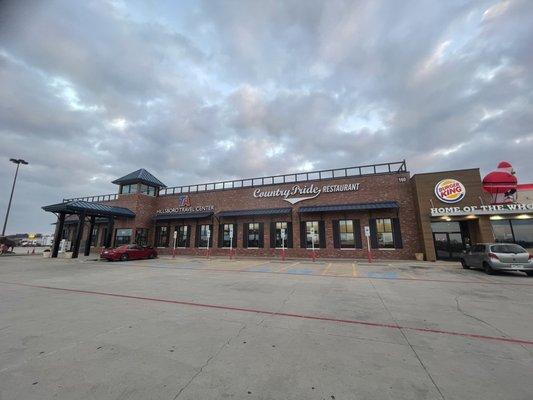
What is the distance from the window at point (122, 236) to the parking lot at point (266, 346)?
24.5m

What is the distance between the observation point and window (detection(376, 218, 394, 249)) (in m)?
22.1

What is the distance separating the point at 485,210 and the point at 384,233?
7223mm

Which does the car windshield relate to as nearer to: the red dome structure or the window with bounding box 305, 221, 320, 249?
the red dome structure

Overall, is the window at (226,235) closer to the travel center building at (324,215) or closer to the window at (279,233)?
the travel center building at (324,215)

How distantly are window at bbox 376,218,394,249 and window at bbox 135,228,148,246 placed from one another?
2752 centimetres

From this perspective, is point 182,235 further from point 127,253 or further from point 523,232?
point 523,232

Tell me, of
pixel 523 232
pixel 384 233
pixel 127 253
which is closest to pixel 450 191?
pixel 523 232

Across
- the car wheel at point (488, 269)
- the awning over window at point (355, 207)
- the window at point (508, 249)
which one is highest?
the awning over window at point (355, 207)

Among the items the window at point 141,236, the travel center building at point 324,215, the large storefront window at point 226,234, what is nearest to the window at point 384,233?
the travel center building at point 324,215

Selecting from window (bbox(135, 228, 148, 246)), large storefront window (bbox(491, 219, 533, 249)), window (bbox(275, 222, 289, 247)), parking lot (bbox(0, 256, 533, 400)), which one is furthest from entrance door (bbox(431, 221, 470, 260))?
window (bbox(135, 228, 148, 246))

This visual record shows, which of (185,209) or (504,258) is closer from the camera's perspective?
(504,258)

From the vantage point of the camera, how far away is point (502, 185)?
19156 millimetres

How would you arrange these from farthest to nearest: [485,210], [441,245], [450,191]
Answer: [441,245]
[450,191]
[485,210]

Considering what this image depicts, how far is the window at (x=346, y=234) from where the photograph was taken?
2319 cm
